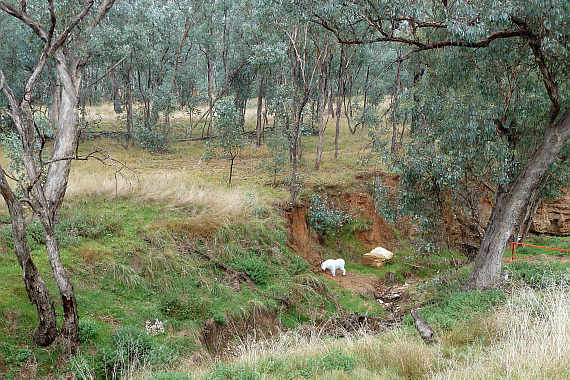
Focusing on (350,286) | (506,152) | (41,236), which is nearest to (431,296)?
(350,286)

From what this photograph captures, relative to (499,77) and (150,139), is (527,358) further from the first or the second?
(150,139)

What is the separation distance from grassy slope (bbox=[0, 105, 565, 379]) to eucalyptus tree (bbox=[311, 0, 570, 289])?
2.40 meters

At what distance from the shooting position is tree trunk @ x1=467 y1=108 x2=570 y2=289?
8719mm

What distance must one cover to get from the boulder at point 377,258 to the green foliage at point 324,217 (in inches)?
58.8

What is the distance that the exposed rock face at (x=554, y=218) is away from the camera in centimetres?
1973

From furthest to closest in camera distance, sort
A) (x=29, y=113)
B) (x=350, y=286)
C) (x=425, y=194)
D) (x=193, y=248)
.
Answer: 1. (x=350, y=286)
2. (x=193, y=248)
3. (x=425, y=194)
4. (x=29, y=113)

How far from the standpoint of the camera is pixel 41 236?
9.81 metres

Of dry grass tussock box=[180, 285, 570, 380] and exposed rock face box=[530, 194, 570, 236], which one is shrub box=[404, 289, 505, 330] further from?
exposed rock face box=[530, 194, 570, 236]

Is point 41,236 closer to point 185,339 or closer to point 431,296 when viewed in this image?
point 185,339

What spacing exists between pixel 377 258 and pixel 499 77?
7.85m

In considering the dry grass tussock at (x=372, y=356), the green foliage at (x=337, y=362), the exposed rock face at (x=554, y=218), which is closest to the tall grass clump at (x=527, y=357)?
the dry grass tussock at (x=372, y=356)

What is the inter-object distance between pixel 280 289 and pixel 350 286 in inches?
125

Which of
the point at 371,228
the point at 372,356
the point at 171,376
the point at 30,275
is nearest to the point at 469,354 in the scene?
the point at 372,356

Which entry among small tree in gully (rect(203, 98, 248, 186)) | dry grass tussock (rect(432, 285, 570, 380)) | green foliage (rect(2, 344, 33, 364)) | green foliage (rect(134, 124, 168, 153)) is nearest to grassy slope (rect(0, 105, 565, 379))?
green foliage (rect(2, 344, 33, 364))
